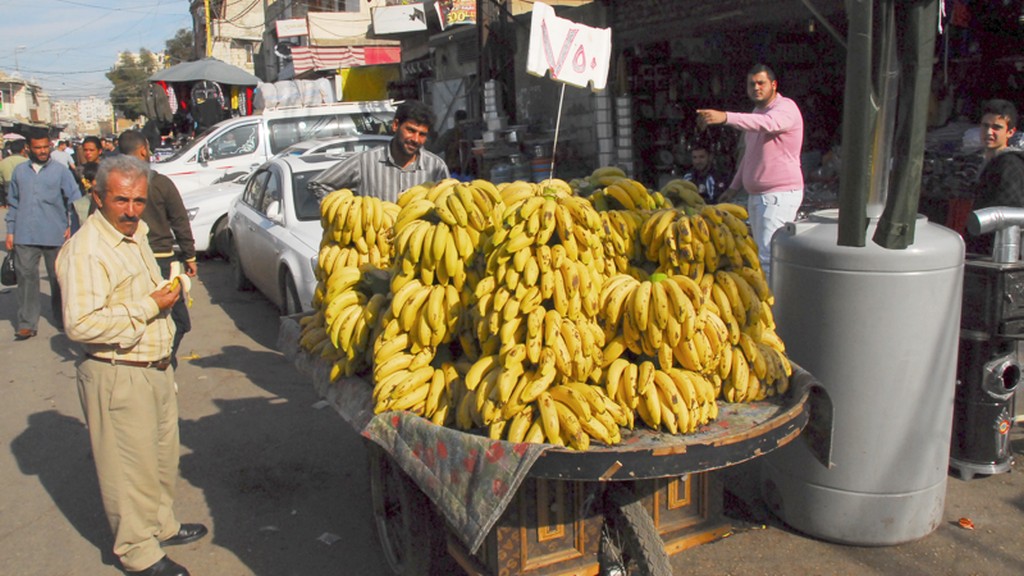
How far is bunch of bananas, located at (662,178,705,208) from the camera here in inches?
145

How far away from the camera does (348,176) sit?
17.3 ft

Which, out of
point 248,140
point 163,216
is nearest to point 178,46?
point 248,140

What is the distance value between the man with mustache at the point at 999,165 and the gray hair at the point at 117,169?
4.78 meters

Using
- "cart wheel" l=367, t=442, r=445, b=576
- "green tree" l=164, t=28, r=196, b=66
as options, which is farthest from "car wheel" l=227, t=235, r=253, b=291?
"green tree" l=164, t=28, r=196, b=66

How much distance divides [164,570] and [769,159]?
4552mm

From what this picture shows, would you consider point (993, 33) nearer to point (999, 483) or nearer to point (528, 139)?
point (999, 483)

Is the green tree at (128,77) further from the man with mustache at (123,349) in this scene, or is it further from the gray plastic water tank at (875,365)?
the gray plastic water tank at (875,365)

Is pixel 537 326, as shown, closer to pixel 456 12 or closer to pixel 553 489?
pixel 553 489

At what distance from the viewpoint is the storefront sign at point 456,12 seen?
16438 mm

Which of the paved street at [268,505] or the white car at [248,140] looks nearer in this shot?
the paved street at [268,505]

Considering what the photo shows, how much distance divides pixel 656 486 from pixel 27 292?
767 centimetres

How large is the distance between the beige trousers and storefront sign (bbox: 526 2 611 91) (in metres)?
Answer: 5.00

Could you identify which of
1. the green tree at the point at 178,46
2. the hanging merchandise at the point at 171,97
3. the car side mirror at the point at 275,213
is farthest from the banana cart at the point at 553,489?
the green tree at the point at 178,46

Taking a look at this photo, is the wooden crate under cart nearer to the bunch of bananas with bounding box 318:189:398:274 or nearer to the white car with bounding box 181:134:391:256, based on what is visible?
the bunch of bananas with bounding box 318:189:398:274
